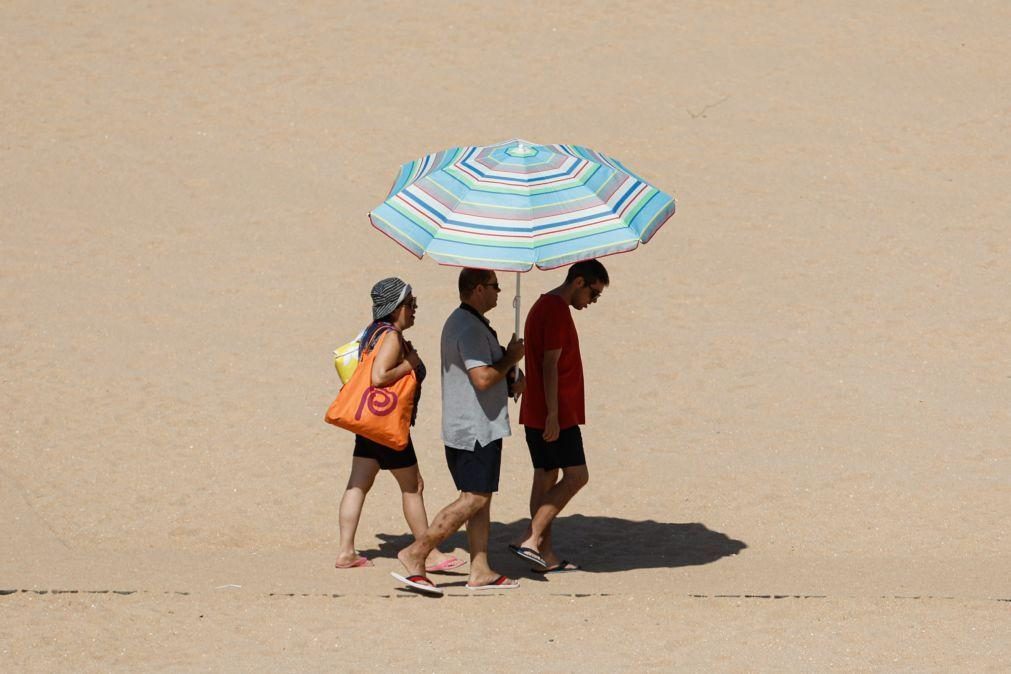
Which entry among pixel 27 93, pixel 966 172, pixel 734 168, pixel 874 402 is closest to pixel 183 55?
pixel 27 93

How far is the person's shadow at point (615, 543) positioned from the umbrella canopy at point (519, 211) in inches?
82.1

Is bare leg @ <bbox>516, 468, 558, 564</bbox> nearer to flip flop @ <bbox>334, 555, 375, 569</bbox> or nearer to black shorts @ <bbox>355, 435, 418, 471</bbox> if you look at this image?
black shorts @ <bbox>355, 435, 418, 471</bbox>

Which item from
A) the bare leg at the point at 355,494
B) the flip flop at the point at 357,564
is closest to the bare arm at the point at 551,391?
the bare leg at the point at 355,494

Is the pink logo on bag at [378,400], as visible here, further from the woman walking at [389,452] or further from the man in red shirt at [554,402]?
the man in red shirt at [554,402]

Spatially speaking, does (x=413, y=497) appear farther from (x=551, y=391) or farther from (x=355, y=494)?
(x=551, y=391)

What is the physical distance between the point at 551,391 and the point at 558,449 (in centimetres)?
43

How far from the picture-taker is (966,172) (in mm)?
16469

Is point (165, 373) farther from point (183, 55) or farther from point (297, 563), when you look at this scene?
point (183, 55)

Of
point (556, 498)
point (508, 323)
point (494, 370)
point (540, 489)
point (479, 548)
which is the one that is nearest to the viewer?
point (494, 370)

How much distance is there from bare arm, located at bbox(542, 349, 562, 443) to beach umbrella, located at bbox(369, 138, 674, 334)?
0.46m

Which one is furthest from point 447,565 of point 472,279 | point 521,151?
point 521,151

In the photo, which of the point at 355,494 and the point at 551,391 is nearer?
the point at 551,391

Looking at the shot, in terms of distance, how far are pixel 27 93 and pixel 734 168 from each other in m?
8.72

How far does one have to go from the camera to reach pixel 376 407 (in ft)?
24.3
